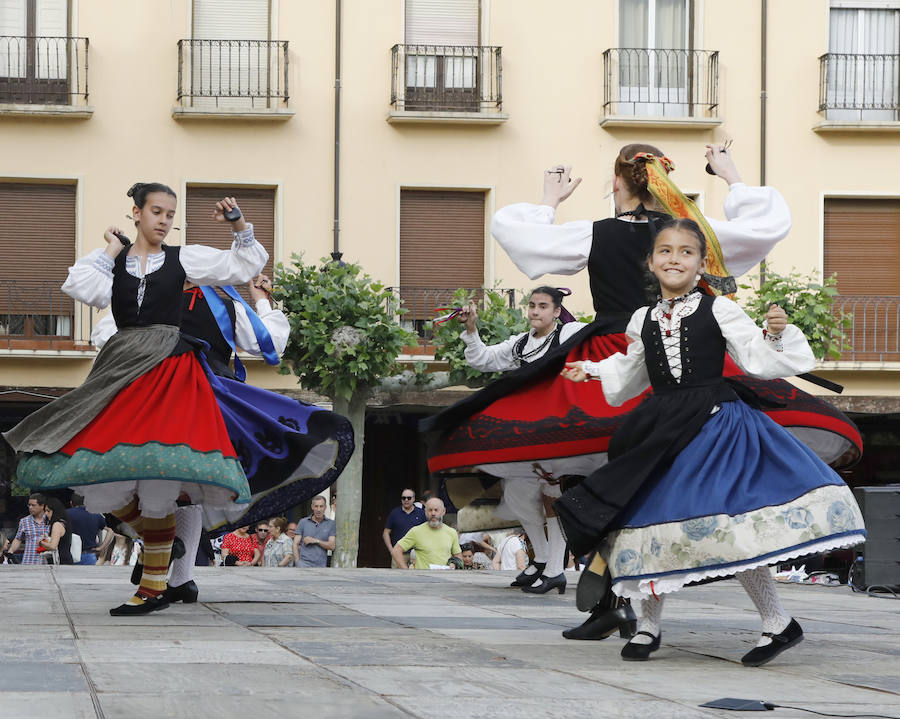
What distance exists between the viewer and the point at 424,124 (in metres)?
20.7

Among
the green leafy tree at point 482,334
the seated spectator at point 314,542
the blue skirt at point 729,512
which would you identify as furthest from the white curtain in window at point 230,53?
the blue skirt at point 729,512

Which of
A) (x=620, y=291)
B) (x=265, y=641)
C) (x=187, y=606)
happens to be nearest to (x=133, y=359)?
(x=187, y=606)

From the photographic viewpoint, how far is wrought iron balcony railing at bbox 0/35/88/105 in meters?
20.1

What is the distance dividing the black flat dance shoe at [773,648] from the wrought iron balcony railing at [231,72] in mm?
16125

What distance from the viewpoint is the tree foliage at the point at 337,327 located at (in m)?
15.2

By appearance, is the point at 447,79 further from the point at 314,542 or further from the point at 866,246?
the point at 314,542

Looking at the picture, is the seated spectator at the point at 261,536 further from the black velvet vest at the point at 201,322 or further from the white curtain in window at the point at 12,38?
the white curtain in window at the point at 12,38

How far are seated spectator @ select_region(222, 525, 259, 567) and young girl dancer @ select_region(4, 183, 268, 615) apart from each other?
7.80 meters

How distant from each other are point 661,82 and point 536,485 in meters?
13.7

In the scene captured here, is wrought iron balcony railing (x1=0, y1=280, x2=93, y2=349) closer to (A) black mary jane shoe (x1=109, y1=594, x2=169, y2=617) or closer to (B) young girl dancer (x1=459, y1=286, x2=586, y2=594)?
(B) young girl dancer (x1=459, y1=286, x2=586, y2=594)

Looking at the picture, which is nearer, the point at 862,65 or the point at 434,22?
the point at 434,22

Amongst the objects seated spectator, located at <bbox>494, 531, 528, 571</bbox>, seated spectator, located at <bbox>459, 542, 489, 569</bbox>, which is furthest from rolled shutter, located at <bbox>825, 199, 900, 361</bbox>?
Answer: seated spectator, located at <bbox>494, 531, 528, 571</bbox>

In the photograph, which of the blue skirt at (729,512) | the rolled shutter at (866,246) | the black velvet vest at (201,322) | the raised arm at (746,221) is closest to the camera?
the blue skirt at (729,512)

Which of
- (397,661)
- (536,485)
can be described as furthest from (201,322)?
(397,661)
